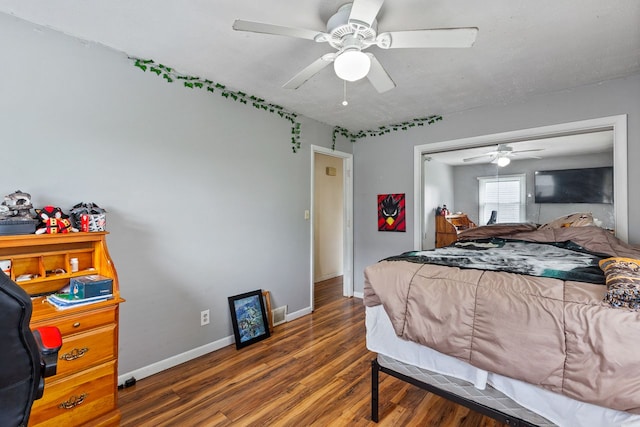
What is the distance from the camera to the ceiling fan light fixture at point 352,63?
1663 millimetres

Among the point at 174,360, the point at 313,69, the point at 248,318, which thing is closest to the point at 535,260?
the point at 313,69

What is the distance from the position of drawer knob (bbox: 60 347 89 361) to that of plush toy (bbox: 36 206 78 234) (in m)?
0.68

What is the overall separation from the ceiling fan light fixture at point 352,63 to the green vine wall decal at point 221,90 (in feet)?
5.04

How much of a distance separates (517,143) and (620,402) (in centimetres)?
Answer: 277

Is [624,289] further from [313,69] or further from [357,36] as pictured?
[313,69]

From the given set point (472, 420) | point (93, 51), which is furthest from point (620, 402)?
point (93, 51)

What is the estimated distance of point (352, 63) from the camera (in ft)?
5.50

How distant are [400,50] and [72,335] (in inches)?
105

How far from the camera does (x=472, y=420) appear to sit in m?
1.88

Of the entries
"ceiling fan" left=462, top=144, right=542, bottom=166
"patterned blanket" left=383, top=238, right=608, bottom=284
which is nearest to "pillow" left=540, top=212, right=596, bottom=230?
"patterned blanket" left=383, top=238, right=608, bottom=284

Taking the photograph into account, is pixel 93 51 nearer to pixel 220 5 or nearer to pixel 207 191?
pixel 220 5

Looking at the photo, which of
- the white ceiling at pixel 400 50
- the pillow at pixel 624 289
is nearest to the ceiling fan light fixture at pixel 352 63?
the white ceiling at pixel 400 50

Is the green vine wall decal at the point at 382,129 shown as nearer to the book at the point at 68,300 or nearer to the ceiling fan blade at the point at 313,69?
the ceiling fan blade at the point at 313,69

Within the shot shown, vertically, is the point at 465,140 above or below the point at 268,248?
above
